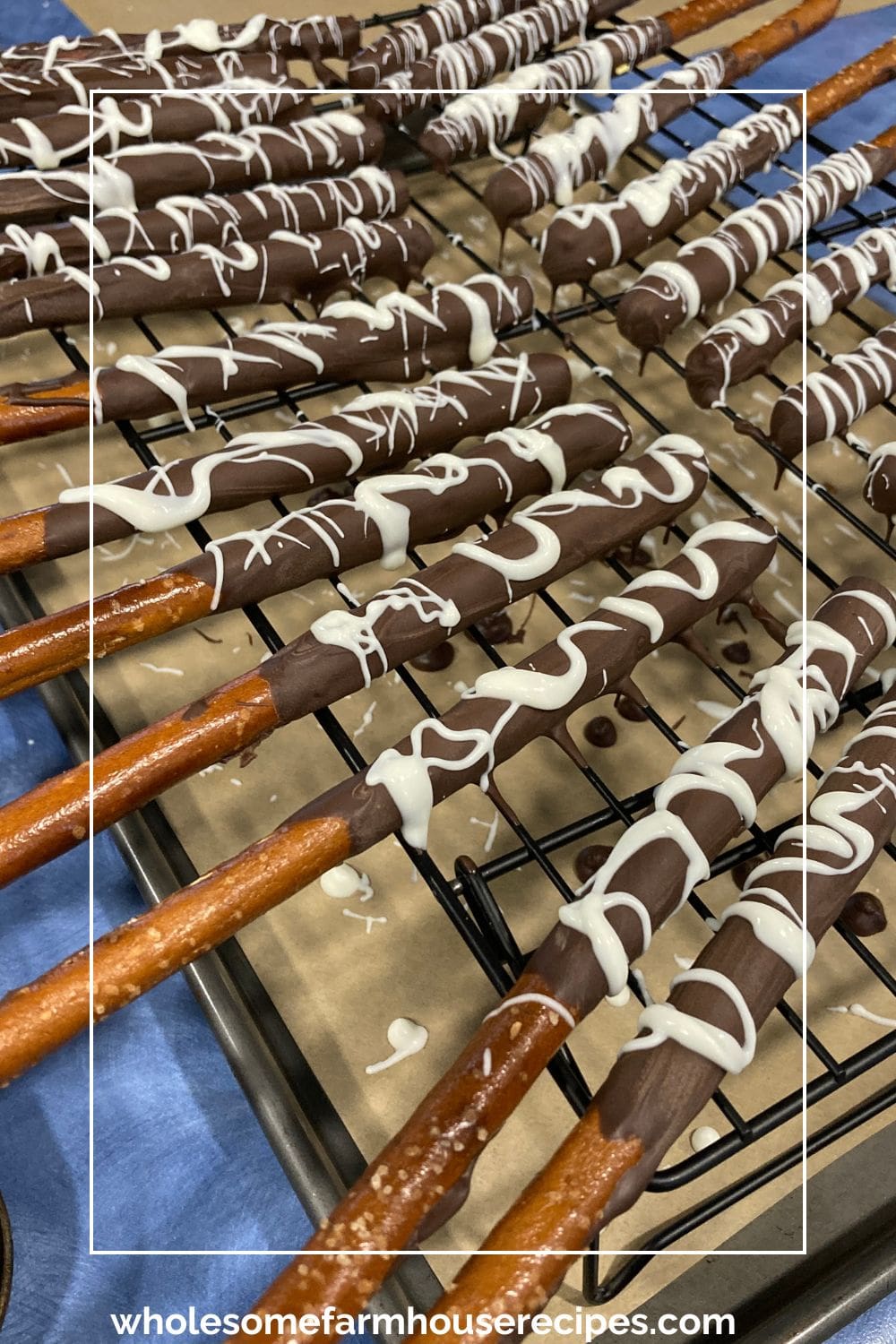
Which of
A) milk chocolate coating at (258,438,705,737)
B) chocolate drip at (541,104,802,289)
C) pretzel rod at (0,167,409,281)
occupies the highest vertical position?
chocolate drip at (541,104,802,289)

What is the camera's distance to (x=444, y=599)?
1.12 m

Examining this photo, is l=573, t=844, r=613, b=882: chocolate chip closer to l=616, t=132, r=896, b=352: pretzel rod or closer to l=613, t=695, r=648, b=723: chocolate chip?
l=613, t=695, r=648, b=723: chocolate chip

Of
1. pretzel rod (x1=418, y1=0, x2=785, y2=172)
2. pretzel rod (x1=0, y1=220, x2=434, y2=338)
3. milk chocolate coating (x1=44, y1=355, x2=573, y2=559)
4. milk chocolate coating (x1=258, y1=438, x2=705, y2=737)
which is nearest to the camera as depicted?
milk chocolate coating (x1=258, y1=438, x2=705, y2=737)

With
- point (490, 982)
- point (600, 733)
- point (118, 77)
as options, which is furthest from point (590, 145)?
point (490, 982)

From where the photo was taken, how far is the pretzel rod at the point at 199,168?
150cm

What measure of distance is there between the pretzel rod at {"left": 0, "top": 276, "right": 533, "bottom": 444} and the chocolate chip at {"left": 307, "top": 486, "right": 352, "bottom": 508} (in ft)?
0.41

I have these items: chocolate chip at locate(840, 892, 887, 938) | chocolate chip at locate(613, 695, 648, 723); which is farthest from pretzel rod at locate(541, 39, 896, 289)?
chocolate chip at locate(840, 892, 887, 938)

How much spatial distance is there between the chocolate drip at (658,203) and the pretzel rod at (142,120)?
46 cm

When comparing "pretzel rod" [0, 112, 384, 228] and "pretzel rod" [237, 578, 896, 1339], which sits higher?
"pretzel rod" [0, 112, 384, 228]

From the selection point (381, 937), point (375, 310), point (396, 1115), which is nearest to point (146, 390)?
point (375, 310)

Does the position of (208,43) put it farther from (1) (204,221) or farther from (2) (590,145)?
(2) (590,145)

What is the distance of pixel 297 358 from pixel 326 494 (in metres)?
0.16

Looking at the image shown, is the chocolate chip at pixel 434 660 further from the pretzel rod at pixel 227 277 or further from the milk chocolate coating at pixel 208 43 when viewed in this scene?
the milk chocolate coating at pixel 208 43

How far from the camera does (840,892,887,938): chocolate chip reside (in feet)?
3.67
